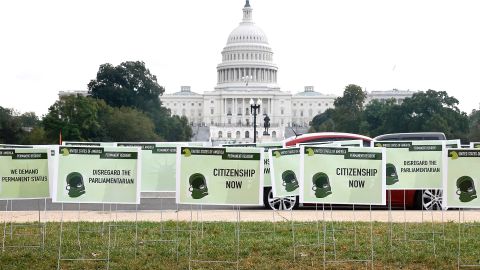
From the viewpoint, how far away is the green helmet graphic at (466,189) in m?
12.4

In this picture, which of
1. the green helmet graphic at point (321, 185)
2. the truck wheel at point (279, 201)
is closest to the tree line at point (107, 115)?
the truck wheel at point (279, 201)

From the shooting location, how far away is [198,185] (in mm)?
12203

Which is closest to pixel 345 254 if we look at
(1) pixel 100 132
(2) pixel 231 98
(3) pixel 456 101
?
(1) pixel 100 132

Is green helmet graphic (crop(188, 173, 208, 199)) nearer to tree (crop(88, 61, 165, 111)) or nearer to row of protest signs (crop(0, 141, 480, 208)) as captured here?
row of protest signs (crop(0, 141, 480, 208))

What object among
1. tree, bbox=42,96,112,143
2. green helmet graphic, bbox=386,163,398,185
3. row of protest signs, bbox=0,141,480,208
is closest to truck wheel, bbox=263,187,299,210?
green helmet graphic, bbox=386,163,398,185

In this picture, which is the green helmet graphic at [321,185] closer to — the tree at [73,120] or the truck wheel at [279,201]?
the truck wheel at [279,201]

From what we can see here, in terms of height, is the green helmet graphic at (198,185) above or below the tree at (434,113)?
below

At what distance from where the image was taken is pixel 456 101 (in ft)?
312

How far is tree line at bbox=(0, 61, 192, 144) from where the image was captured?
74688mm

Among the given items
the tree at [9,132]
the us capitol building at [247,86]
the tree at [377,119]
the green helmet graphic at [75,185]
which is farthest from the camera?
the us capitol building at [247,86]

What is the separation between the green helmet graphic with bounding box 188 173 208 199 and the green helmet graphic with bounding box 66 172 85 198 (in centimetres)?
147

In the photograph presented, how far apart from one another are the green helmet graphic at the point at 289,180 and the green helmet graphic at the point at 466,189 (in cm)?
241

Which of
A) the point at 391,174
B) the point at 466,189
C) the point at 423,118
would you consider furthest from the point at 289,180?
the point at 423,118

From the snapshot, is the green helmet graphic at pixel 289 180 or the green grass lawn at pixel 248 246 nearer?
the green grass lawn at pixel 248 246
